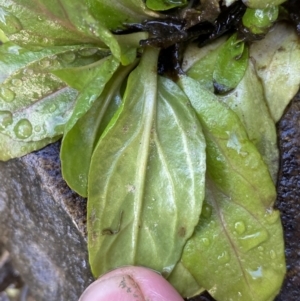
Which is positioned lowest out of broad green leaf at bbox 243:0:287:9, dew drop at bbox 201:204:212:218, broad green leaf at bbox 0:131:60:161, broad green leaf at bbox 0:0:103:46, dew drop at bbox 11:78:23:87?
dew drop at bbox 201:204:212:218

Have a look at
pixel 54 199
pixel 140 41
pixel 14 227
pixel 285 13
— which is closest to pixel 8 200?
pixel 14 227

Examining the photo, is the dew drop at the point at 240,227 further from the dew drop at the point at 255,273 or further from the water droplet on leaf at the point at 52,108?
the water droplet on leaf at the point at 52,108

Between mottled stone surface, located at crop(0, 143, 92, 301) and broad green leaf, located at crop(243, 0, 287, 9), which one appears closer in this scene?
broad green leaf, located at crop(243, 0, 287, 9)

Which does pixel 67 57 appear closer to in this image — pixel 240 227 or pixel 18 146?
pixel 18 146

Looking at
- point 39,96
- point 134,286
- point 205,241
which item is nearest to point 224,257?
point 205,241

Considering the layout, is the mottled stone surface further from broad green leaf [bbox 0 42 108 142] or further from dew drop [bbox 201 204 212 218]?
dew drop [bbox 201 204 212 218]

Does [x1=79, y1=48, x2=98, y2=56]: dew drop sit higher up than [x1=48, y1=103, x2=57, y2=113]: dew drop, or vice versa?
[x1=79, y1=48, x2=98, y2=56]: dew drop

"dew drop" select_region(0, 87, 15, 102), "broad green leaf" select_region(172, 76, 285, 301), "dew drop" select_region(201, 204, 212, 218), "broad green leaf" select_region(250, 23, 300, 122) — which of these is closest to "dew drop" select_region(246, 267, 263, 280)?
"broad green leaf" select_region(172, 76, 285, 301)
